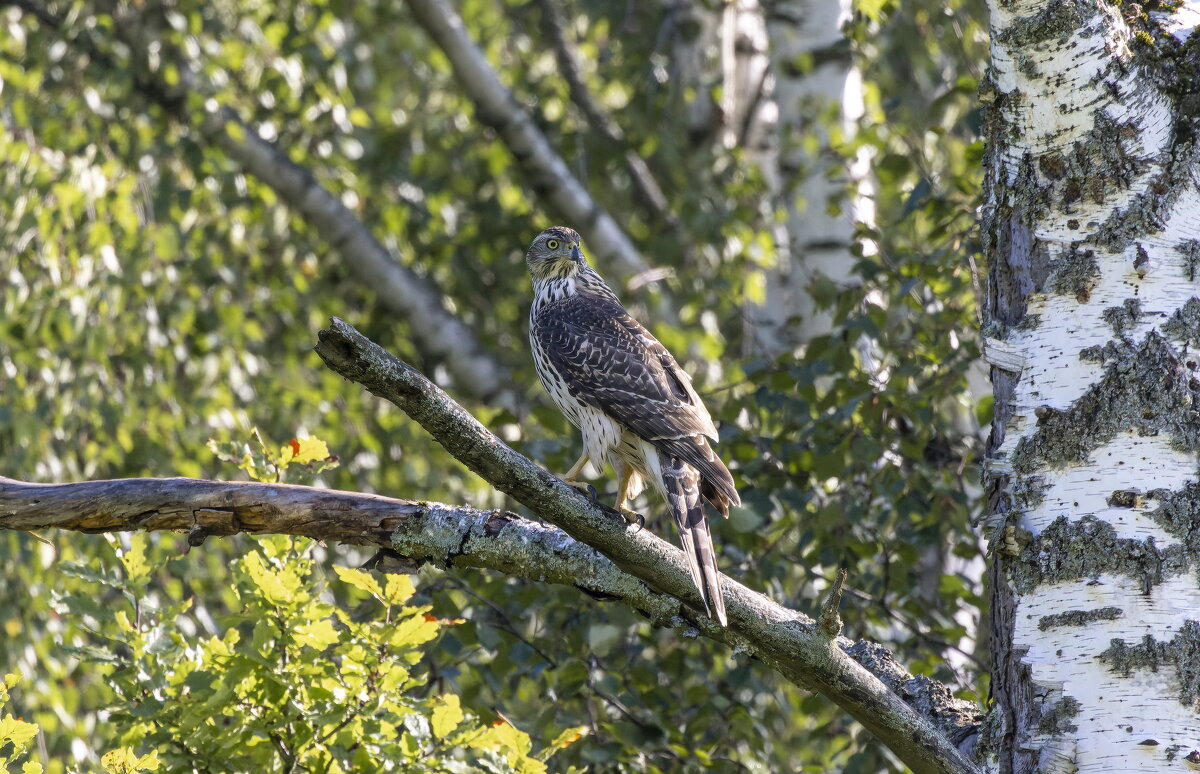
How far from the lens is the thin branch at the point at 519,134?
6.47 metres

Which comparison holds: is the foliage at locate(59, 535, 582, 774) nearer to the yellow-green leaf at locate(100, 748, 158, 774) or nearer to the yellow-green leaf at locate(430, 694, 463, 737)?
the yellow-green leaf at locate(430, 694, 463, 737)

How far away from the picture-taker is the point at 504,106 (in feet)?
21.6

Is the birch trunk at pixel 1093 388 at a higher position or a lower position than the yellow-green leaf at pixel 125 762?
higher

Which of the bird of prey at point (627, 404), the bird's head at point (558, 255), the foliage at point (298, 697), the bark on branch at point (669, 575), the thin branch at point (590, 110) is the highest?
the thin branch at point (590, 110)

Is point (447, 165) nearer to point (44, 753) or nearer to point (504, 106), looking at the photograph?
point (504, 106)

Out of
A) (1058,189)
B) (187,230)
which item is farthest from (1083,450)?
(187,230)

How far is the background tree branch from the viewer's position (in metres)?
2.53

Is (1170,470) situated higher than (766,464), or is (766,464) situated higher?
(766,464)

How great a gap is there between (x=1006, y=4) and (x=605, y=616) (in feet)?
7.02

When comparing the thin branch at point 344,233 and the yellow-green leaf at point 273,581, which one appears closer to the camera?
the yellow-green leaf at point 273,581

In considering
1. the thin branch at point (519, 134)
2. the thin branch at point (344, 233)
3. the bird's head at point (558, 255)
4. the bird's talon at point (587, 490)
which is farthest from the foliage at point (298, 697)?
the thin branch at point (519, 134)

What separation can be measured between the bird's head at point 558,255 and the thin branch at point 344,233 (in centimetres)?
116

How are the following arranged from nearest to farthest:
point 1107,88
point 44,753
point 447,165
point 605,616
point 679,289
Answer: point 1107,88
point 605,616
point 44,753
point 679,289
point 447,165

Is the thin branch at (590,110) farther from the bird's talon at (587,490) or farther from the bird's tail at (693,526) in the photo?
the bird's talon at (587,490)
